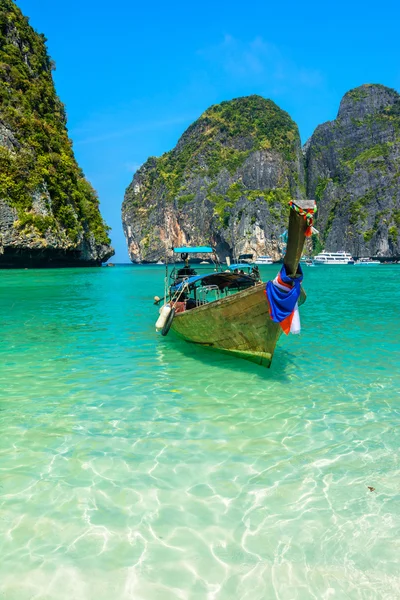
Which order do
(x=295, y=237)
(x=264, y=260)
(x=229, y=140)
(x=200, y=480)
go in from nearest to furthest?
(x=200, y=480) < (x=295, y=237) < (x=264, y=260) < (x=229, y=140)

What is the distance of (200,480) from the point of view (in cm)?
477

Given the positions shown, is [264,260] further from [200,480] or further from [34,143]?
[200,480]

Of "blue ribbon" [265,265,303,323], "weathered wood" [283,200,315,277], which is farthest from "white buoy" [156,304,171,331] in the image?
"weathered wood" [283,200,315,277]

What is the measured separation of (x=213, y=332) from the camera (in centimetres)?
1011

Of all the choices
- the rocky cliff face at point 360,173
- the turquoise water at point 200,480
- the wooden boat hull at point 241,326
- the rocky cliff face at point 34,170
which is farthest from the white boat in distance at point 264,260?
the turquoise water at point 200,480

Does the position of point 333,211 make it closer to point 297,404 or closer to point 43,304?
point 43,304

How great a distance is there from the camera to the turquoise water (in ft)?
11.2

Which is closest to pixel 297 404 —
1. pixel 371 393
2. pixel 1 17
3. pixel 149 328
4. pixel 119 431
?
pixel 371 393

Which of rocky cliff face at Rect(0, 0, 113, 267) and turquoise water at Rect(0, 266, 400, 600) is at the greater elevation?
rocky cliff face at Rect(0, 0, 113, 267)

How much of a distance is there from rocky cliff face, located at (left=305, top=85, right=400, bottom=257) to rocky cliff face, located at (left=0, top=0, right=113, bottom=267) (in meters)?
82.5

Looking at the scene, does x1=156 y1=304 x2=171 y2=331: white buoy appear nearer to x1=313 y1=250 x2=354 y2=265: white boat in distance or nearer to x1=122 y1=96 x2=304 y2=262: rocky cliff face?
x1=313 y1=250 x2=354 y2=265: white boat in distance

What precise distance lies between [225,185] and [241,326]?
421 ft

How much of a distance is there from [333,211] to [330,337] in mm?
132763

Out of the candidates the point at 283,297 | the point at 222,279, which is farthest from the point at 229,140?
the point at 283,297
